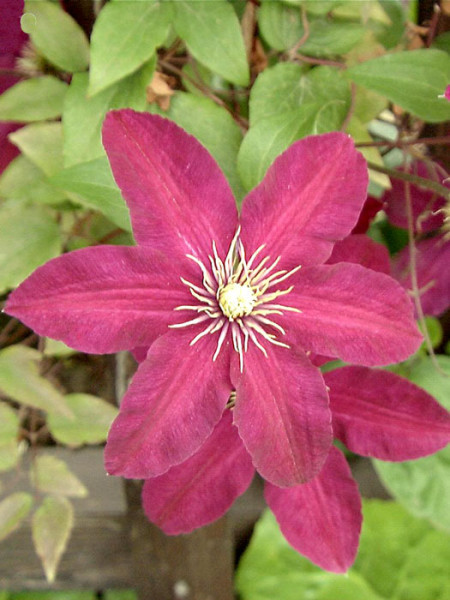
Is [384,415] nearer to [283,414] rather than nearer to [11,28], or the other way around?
[283,414]

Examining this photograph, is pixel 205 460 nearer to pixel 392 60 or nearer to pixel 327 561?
pixel 327 561

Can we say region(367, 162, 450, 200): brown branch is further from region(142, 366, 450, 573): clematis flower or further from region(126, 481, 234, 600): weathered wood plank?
region(126, 481, 234, 600): weathered wood plank

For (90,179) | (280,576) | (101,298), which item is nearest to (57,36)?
(90,179)

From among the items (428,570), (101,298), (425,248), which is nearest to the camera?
(101,298)

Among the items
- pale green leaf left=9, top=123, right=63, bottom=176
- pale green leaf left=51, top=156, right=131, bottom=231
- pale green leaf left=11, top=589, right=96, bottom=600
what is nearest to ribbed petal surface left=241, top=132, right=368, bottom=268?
pale green leaf left=51, top=156, right=131, bottom=231

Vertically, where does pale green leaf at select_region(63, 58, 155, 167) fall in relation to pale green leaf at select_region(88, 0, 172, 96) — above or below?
below

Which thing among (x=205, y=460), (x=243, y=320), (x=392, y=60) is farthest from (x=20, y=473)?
(x=392, y=60)
